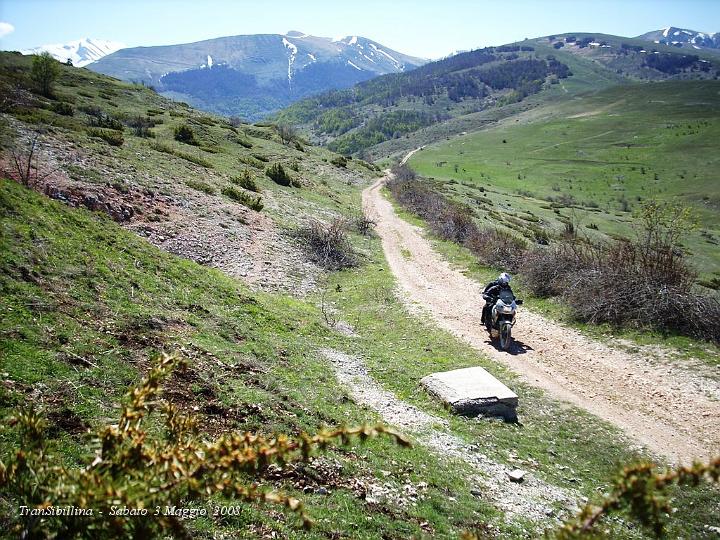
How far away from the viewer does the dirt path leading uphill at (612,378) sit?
9359 millimetres

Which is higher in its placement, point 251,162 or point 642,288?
point 251,162

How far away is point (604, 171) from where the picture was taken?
105 m

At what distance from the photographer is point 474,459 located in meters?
8.20

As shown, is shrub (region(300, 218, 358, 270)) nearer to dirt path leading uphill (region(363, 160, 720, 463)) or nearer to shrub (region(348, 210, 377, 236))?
dirt path leading uphill (region(363, 160, 720, 463))

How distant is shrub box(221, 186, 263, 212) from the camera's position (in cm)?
2581

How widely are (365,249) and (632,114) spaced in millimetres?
165397

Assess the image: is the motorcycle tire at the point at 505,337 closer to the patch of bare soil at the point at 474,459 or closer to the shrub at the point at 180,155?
the patch of bare soil at the point at 474,459

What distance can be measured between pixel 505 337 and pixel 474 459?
656cm

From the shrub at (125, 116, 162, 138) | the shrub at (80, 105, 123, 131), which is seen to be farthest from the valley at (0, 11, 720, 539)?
the shrub at (125, 116, 162, 138)

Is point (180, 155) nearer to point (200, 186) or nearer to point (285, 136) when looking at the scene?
point (200, 186)

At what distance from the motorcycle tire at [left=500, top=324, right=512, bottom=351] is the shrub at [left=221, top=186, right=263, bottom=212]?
1699 centimetres

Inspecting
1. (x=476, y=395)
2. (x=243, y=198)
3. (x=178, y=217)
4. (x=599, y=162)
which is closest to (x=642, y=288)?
(x=476, y=395)

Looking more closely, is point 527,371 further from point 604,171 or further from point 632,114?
point 632,114

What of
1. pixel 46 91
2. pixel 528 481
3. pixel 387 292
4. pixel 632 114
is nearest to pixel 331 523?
pixel 528 481
